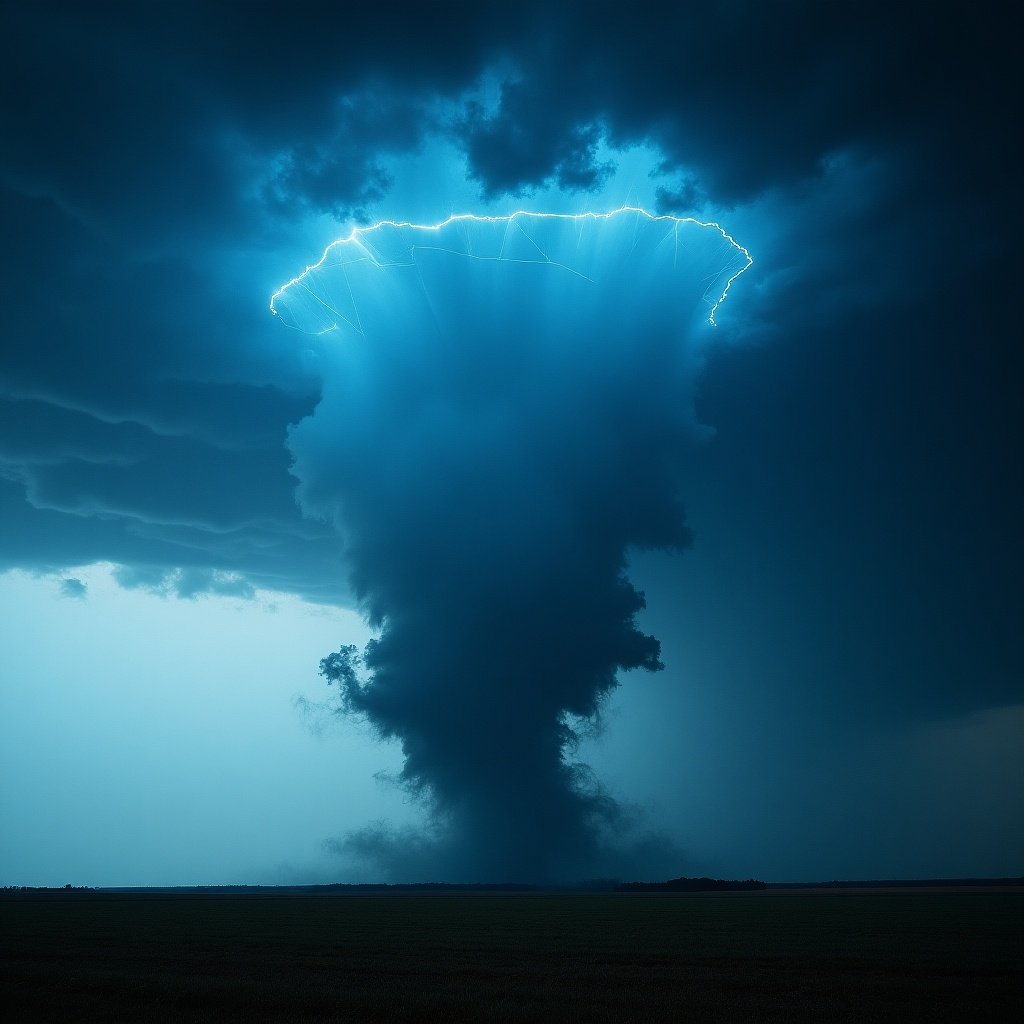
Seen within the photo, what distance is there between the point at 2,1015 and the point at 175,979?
4453mm

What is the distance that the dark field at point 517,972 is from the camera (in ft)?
54.7

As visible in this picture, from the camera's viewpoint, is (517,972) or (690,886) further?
(690,886)

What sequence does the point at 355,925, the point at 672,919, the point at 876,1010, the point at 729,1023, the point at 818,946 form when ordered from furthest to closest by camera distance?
the point at 672,919 → the point at 355,925 → the point at 818,946 → the point at 876,1010 → the point at 729,1023

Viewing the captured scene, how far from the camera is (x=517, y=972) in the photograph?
72.2 ft

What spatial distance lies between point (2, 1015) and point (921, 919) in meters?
43.3

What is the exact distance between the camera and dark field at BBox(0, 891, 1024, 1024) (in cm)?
1669

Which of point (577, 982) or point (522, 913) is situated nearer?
point (577, 982)

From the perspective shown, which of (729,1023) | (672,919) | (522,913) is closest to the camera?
(729,1023)

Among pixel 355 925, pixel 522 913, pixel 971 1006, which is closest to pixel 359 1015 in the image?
pixel 971 1006

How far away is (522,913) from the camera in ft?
167

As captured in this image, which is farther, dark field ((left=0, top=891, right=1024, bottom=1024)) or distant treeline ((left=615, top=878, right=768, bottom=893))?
distant treeline ((left=615, top=878, right=768, bottom=893))

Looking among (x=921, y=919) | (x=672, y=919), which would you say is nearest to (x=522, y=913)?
(x=672, y=919)

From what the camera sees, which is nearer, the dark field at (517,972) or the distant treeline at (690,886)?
the dark field at (517,972)

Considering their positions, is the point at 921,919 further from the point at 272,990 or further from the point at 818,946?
the point at 272,990
